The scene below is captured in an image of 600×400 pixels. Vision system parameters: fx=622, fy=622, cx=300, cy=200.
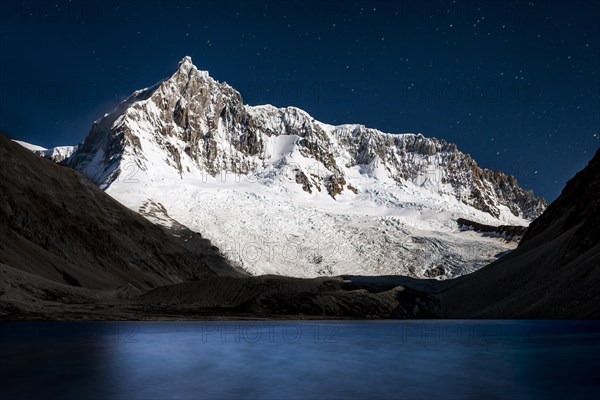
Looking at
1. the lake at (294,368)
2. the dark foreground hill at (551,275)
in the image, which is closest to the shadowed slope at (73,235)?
the lake at (294,368)

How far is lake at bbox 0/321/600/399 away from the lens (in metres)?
19.8

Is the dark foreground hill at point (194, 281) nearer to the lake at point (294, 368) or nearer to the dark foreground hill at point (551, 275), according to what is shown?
the dark foreground hill at point (551, 275)

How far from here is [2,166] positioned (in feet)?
390

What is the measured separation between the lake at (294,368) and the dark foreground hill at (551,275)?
2701 cm

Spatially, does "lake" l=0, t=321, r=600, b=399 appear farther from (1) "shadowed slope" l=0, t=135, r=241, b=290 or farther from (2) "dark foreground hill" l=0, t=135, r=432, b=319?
(1) "shadowed slope" l=0, t=135, r=241, b=290

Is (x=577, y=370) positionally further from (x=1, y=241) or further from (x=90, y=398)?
(x=1, y=241)

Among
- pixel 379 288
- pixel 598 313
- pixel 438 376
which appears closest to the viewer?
pixel 438 376

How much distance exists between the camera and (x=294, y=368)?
85.7ft

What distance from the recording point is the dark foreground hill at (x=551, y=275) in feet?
220

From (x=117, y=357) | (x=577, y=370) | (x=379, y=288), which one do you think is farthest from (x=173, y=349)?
(x=379, y=288)

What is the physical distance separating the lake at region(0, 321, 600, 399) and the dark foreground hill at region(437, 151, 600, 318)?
27.0 metres

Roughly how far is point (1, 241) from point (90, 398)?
83.4 metres

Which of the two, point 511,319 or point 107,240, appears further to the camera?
point 107,240

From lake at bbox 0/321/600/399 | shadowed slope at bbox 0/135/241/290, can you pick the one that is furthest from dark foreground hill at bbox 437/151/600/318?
shadowed slope at bbox 0/135/241/290
